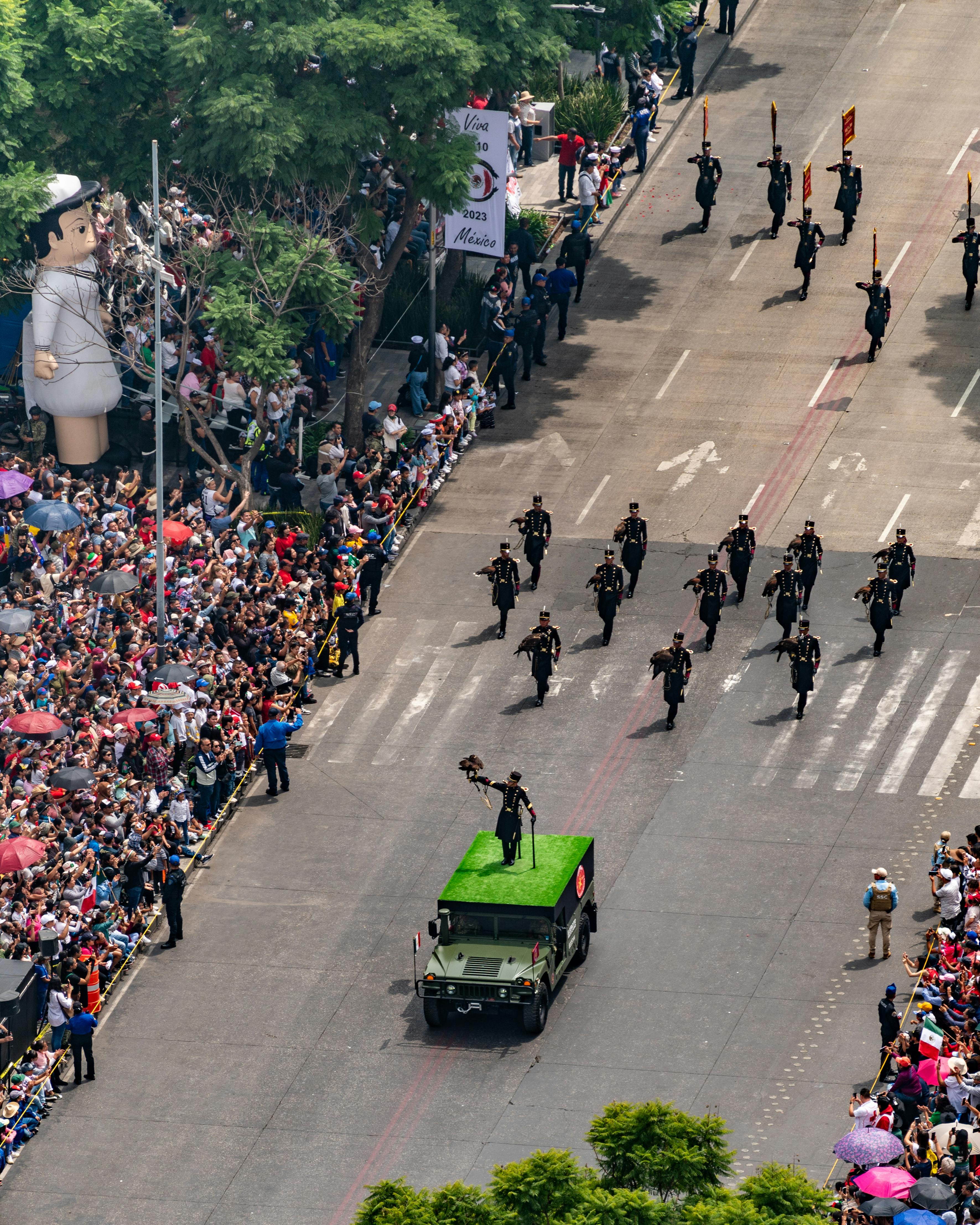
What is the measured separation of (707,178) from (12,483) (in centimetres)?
1978

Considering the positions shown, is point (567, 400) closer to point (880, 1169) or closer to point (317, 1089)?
point (317, 1089)

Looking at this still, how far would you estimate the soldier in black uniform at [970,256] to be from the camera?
2279 inches

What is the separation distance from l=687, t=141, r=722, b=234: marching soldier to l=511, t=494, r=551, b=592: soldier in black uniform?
587 inches

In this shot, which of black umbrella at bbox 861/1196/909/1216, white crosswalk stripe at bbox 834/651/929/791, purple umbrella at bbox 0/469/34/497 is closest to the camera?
black umbrella at bbox 861/1196/909/1216

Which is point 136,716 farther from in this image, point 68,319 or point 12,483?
point 68,319

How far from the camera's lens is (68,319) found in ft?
177

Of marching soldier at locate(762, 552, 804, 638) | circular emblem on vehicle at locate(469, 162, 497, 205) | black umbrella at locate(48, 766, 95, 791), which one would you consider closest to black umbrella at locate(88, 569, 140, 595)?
black umbrella at locate(48, 766, 95, 791)

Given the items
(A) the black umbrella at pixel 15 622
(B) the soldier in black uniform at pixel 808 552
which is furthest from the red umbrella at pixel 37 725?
(B) the soldier in black uniform at pixel 808 552

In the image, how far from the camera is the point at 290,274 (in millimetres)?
51875

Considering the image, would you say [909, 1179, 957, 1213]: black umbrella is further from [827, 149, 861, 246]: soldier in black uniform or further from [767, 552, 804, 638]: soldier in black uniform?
[827, 149, 861, 246]: soldier in black uniform

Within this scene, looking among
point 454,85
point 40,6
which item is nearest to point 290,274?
point 454,85

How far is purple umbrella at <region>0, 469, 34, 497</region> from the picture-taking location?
164ft

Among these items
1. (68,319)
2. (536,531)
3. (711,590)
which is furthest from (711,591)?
(68,319)

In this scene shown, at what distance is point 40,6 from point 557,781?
21354 mm
